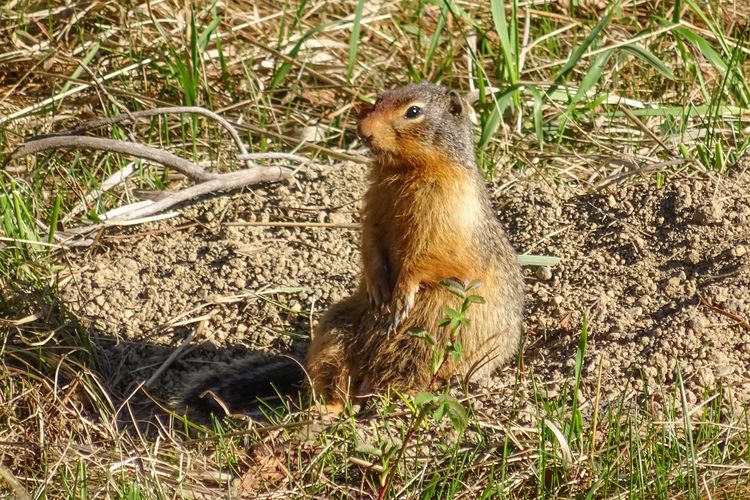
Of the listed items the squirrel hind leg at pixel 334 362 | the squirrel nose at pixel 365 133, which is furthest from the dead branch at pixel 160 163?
the squirrel nose at pixel 365 133

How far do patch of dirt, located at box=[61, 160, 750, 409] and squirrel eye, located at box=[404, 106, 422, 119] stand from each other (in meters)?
→ 1.00

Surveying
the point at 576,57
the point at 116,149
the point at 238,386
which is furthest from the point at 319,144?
the point at 238,386

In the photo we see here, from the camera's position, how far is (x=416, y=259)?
13.5ft

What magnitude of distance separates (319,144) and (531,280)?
1.84 m

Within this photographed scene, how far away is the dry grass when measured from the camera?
351 cm

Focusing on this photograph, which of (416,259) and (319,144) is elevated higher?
(416,259)

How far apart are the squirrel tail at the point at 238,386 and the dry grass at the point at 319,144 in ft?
0.42

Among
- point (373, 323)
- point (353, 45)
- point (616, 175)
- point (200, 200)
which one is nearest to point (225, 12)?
point (353, 45)

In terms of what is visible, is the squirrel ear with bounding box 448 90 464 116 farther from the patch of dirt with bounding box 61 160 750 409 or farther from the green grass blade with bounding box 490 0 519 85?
the green grass blade with bounding box 490 0 519 85

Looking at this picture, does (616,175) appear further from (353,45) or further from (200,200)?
(200,200)

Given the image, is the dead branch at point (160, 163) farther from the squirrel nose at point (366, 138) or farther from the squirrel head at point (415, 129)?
the squirrel nose at point (366, 138)

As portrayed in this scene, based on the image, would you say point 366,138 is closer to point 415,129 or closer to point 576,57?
point 415,129

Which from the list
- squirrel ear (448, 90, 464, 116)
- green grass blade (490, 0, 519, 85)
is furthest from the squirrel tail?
green grass blade (490, 0, 519, 85)

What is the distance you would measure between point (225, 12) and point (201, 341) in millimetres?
2842
